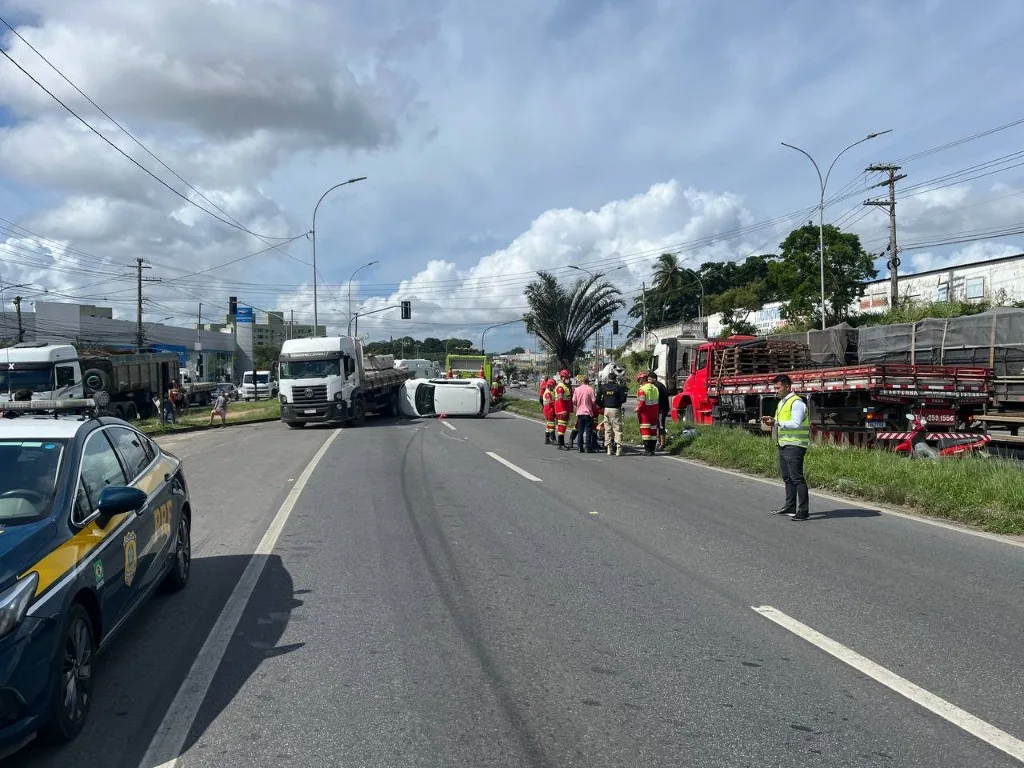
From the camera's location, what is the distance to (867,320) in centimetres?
4456

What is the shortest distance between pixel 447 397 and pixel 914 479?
22.8 metres

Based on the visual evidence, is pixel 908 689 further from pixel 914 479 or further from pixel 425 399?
pixel 425 399

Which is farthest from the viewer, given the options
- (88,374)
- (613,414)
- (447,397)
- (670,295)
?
(670,295)

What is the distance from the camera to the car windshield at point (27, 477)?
4.38 m

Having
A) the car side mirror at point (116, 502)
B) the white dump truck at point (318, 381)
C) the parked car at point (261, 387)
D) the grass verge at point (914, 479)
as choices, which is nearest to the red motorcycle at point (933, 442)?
the grass verge at point (914, 479)

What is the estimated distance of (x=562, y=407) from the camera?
18.8 metres

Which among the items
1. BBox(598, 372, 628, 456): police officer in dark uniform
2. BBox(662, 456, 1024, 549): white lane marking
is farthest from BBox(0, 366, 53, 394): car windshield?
BBox(662, 456, 1024, 549): white lane marking

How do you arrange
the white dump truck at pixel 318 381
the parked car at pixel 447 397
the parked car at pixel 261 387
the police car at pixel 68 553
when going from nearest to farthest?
the police car at pixel 68 553
the white dump truck at pixel 318 381
the parked car at pixel 447 397
the parked car at pixel 261 387

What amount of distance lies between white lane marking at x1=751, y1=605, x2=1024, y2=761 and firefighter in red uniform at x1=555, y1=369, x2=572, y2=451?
42.3 ft

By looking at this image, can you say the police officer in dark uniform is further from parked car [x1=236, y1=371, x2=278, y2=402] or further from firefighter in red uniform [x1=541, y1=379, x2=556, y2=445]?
parked car [x1=236, y1=371, x2=278, y2=402]

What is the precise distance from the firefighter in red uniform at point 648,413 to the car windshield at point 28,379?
18.8m

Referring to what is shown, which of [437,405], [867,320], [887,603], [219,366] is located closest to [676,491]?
[887,603]

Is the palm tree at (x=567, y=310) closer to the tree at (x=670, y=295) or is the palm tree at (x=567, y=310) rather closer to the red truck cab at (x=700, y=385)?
the red truck cab at (x=700, y=385)

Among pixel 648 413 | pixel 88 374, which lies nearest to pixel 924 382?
pixel 648 413
